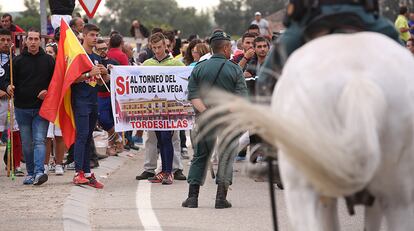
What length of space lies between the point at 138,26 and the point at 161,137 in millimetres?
17954

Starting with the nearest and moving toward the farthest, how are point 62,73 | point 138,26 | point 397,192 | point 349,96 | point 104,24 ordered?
point 349,96 < point 397,192 < point 62,73 < point 138,26 < point 104,24

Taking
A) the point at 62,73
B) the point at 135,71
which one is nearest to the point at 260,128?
the point at 62,73

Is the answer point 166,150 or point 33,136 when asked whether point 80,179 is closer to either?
point 33,136

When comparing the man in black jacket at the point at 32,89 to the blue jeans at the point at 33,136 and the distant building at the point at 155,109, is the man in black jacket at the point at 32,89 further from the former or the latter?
the distant building at the point at 155,109

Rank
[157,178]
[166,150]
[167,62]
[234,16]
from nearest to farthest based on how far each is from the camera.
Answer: [166,150]
[157,178]
[167,62]
[234,16]

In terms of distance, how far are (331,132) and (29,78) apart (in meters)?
9.51

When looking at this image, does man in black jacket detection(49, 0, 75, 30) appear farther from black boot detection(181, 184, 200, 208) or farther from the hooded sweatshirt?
black boot detection(181, 184, 200, 208)

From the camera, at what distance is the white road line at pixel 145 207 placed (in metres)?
11.0

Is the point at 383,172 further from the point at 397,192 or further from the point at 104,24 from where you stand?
the point at 104,24

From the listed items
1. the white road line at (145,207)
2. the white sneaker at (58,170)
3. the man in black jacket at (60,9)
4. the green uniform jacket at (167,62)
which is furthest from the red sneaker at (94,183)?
the man in black jacket at (60,9)

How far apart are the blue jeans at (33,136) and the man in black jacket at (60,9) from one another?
4580 mm

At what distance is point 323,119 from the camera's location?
5684mm

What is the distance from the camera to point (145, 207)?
1254 centimetres

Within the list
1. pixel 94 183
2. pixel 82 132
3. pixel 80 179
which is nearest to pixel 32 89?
pixel 82 132
